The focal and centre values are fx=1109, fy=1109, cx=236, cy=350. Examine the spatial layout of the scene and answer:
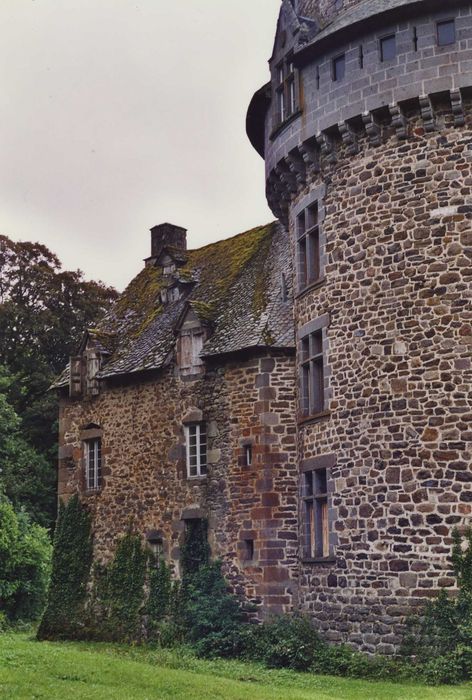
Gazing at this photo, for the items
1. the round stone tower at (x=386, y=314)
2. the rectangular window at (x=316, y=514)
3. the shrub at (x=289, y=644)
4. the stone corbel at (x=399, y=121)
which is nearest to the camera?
the round stone tower at (x=386, y=314)

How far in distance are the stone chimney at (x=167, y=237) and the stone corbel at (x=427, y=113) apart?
13.6 metres

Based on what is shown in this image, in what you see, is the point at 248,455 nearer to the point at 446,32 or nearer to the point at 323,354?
the point at 323,354

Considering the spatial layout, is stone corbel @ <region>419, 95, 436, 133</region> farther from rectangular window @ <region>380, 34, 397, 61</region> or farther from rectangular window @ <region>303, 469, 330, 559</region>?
rectangular window @ <region>303, 469, 330, 559</region>

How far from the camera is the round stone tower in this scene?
19.9 meters

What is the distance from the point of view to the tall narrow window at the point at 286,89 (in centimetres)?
2389

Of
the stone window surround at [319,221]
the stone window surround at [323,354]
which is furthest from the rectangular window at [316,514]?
the stone window surround at [319,221]

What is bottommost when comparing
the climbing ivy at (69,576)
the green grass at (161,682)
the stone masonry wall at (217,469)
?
the green grass at (161,682)

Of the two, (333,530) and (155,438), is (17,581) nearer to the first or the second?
(155,438)

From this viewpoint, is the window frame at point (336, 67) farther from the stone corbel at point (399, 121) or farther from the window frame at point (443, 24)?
the window frame at point (443, 24)

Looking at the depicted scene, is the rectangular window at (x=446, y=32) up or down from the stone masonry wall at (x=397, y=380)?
up

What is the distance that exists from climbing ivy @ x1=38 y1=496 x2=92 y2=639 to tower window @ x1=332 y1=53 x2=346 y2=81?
43.6 ft

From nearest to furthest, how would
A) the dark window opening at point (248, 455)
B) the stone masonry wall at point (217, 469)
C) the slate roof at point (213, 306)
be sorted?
the stone masonry wall at point (217, 469) → the dark window opening at point (248, 455) → the slate roof at point (213, 306)

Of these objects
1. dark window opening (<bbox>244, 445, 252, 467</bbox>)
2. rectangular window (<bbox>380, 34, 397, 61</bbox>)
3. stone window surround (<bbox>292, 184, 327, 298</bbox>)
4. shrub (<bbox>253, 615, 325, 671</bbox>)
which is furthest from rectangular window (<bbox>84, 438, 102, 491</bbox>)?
rectangular window (<bbox>380, 34, 397, 61</bbox>)

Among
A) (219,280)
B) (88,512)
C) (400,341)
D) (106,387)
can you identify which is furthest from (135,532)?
(400,341)
